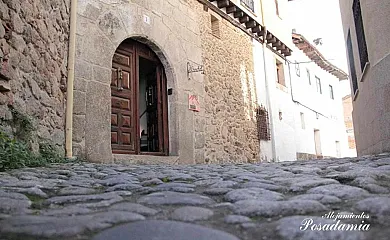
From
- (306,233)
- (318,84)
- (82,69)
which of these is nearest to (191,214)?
(306,233)

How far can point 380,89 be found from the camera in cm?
414

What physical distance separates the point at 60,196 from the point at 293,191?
1115 millimetres

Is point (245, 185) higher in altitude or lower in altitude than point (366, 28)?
lower

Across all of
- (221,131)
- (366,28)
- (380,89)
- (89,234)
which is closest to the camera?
(89,234)

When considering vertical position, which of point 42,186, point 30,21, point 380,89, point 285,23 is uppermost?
point 285,23

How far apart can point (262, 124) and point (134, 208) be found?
332 inches

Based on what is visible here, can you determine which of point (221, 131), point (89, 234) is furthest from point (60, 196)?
point (221, 131)

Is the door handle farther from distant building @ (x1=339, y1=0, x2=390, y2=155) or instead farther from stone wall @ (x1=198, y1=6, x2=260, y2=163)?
distant building @ (x1=339, y1=0, x2=390, y2=155)

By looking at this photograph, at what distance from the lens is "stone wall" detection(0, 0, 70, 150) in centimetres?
300

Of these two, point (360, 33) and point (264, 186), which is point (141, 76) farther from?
point (264, 186)

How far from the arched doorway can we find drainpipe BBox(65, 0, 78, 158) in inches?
38.5

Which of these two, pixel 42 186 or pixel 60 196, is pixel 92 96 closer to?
pixel 42 186

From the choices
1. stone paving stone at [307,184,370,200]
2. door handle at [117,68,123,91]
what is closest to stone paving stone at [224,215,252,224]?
stone paving stone at [307,184,370,200]

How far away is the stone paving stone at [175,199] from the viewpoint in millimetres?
1509
